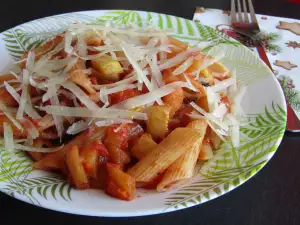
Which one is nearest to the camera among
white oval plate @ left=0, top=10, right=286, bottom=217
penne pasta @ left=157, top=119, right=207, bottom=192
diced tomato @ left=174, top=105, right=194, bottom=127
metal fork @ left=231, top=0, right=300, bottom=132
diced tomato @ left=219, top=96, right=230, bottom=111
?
white oval plate @ left=0, top=10, right=286, bottom=217

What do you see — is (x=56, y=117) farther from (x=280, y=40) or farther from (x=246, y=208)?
(x=280, y=40)

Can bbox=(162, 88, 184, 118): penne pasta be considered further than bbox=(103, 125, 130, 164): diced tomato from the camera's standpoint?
Yes

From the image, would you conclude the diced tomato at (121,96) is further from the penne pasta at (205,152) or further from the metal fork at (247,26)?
the metal fork at (247,26)

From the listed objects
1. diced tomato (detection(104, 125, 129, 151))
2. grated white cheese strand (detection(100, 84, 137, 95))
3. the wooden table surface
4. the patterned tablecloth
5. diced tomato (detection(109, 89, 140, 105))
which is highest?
grated white cheese strand (detection(100, 84, 137, 95))

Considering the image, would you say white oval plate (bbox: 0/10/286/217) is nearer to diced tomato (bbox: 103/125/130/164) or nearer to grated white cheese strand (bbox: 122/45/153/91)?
diced tomato (bbox: 103/125/130/164)

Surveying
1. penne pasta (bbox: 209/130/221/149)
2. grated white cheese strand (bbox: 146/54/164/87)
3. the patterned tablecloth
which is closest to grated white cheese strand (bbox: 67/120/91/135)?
grated white cheese strand (bbox: 146/54/164/87)

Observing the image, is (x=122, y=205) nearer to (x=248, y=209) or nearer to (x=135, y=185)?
(x=135, y=185)

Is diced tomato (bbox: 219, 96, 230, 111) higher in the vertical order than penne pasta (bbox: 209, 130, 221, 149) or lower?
higher

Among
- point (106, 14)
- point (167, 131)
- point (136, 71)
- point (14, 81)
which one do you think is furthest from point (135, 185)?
point (106, 14)
